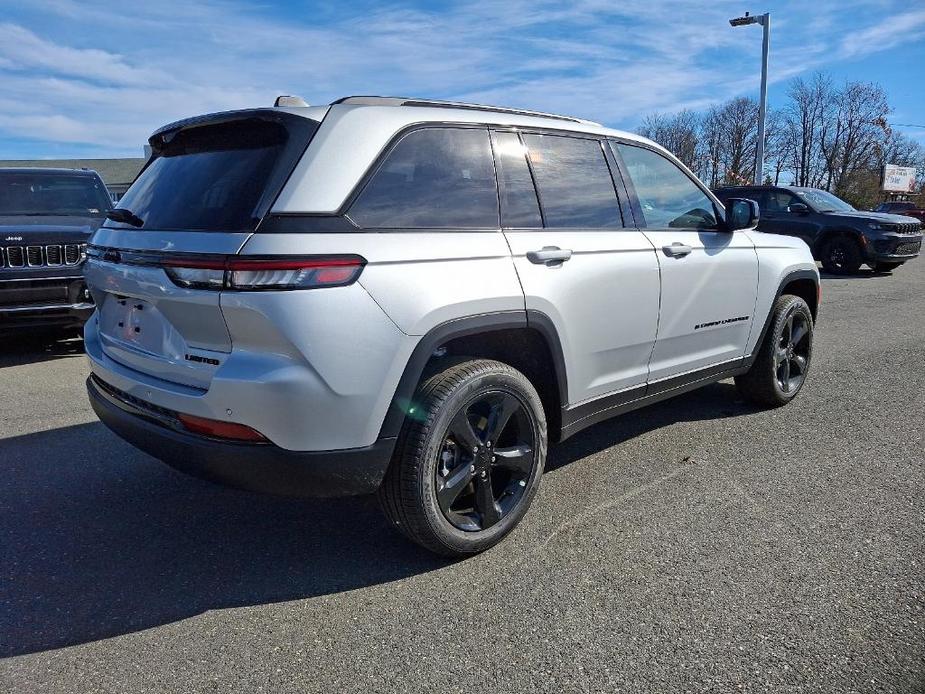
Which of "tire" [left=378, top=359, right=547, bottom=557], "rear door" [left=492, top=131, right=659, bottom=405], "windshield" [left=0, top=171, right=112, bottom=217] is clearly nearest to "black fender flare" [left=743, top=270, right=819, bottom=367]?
"rear door" [left=492, top=131, right=659, bottom=405]

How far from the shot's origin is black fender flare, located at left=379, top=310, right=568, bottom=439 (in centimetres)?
259

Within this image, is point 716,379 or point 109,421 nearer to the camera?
point 109,421

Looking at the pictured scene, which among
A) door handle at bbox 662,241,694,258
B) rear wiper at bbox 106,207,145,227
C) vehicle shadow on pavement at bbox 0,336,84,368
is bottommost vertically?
vehicle shadow on pavement at bbox 0,336,84,368

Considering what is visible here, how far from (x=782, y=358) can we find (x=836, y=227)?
10602 millimetres

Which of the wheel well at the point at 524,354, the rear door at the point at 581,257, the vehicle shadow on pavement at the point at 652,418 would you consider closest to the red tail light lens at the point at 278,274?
the wheel well at the point at 524,354

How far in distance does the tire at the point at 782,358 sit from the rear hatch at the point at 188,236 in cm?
350

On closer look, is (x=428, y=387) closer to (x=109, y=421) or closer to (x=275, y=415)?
(x=275, y=415)

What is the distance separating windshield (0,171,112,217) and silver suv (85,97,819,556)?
5.04 m

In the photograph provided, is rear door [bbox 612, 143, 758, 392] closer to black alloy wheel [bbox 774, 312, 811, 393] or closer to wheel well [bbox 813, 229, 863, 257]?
black alloy wheel [bbox 774, 312, 811, 393]

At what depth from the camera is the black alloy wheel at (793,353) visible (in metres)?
4.95

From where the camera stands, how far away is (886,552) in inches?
116

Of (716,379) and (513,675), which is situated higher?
(716,379)

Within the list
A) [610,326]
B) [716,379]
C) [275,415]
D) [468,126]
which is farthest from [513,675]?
[716,379]

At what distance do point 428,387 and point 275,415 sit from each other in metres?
0.60
